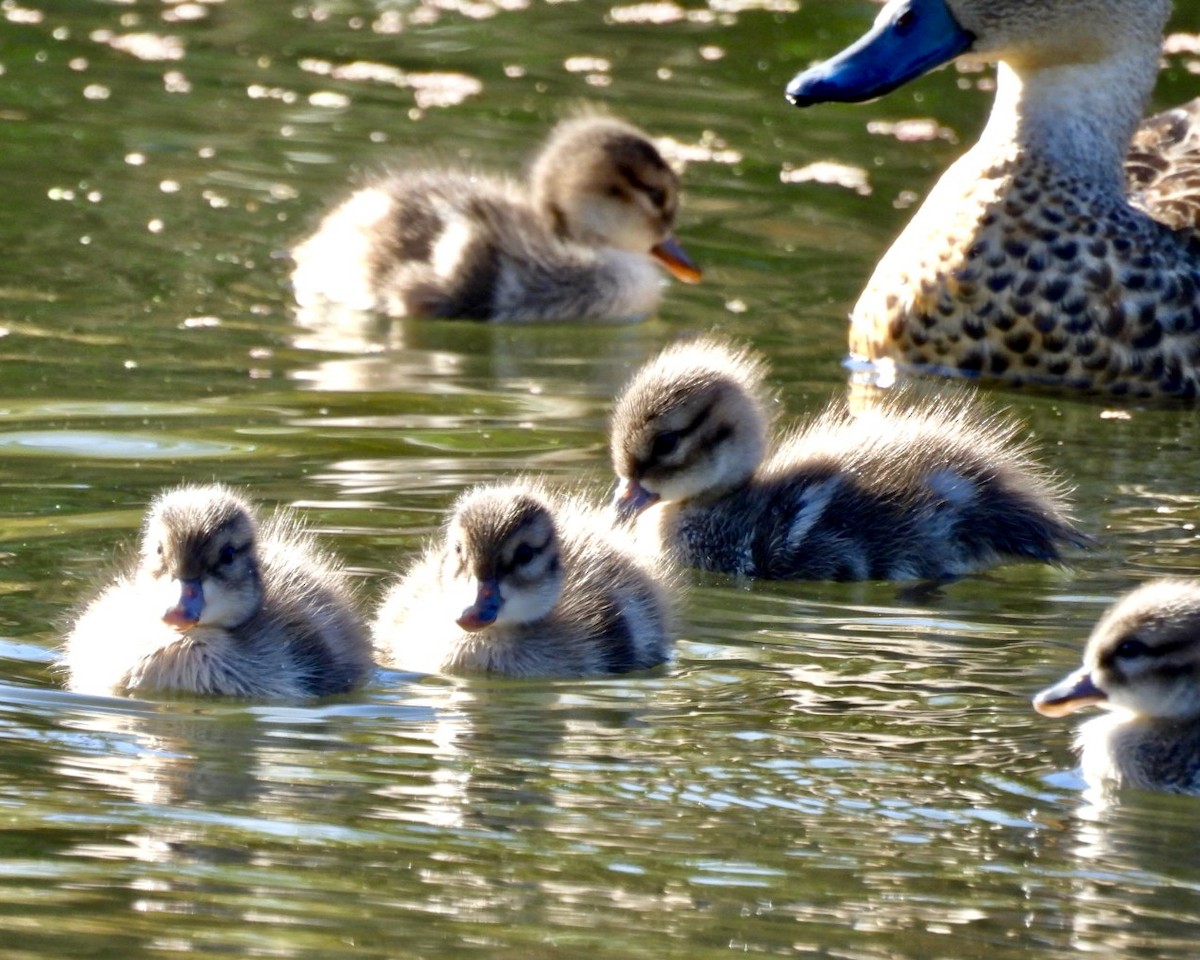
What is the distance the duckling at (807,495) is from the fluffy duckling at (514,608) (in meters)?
0.57

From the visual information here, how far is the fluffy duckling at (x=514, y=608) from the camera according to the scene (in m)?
4.56

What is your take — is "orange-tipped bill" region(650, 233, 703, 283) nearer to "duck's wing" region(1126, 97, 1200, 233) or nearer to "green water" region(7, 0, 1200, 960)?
"green water" region(7, 0, 1200, 960)

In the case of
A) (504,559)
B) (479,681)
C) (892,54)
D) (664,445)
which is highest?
(892,54)

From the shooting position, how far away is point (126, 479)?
576 centimetres

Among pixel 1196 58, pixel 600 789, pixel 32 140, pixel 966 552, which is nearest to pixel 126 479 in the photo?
pixel 966 552

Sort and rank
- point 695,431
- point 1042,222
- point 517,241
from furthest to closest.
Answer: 1. point 517,241
2. point 1042,222
3. point 695,431

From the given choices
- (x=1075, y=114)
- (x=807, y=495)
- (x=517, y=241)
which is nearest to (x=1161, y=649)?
(x=807, y=495)

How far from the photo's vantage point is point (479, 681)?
4.59 m

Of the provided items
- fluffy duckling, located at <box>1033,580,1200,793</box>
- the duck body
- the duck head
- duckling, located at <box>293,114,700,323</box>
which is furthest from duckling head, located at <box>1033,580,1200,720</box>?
duckling, located at <box>293,114,700,323</box>

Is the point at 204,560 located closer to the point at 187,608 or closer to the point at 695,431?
the point at 187,608

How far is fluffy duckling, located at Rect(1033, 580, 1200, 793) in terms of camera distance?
4.11 meters

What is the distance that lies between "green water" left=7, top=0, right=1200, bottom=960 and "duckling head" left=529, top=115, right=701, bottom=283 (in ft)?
0.75

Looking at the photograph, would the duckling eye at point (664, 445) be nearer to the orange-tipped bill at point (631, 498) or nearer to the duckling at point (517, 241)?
the orange-tipped bill at point (631, 498)

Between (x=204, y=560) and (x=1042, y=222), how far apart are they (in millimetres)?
3212
